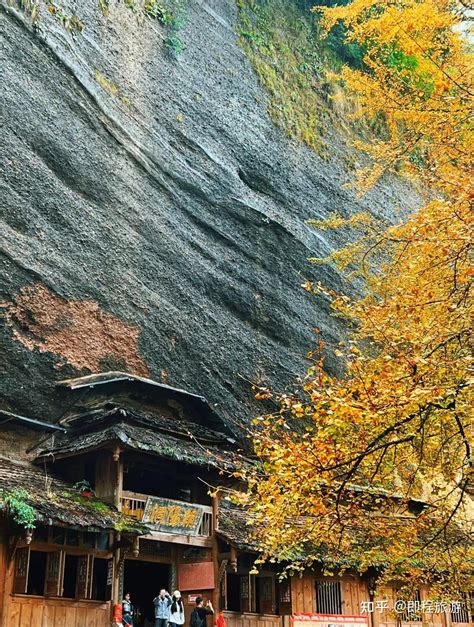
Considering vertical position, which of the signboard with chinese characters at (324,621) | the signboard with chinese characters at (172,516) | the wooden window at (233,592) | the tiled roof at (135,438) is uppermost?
the tiled roof at (135,438)

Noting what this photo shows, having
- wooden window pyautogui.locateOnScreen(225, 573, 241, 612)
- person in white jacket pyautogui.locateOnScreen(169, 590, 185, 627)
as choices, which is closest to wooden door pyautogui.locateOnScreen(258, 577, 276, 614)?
wooden window pyautogui.locateOnScreen(225, 573, 241, 612)

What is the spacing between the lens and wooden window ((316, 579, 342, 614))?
18.8m

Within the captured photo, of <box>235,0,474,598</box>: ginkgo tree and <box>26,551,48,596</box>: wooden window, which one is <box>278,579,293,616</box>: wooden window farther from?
<box>26,551,48,596</box>: wooden window

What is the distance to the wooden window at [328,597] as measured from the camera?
1884 cm

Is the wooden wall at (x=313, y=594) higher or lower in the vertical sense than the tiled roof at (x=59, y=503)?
lower

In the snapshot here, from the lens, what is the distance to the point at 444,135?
38.3ft

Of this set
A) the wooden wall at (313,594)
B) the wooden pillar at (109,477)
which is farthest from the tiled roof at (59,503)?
the wooden wall at (313,594)

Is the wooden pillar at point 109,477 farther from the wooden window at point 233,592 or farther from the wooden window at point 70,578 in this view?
the wooden window at point 233,592

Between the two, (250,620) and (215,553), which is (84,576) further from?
(250,620)

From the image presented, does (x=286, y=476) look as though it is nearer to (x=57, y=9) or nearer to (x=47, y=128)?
(x=47, y=128)

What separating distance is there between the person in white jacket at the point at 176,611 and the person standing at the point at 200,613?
9.6 inches

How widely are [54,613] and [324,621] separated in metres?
5.96

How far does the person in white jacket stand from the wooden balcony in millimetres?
1282

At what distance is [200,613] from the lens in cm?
1534
